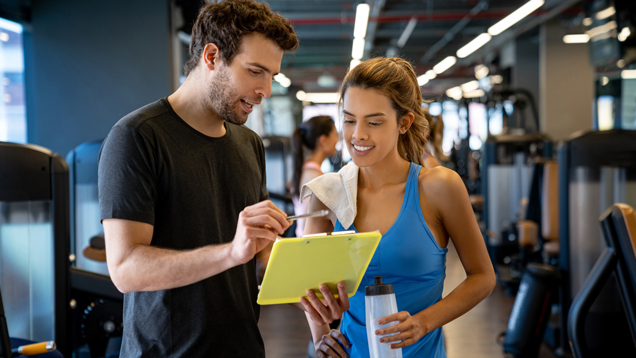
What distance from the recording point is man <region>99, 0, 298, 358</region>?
3.99 ft

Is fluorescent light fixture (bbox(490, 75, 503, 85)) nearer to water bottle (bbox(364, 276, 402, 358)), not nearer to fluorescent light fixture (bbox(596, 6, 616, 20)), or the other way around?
fluorescent light fixture (bbox(596, 6, 616, 20))

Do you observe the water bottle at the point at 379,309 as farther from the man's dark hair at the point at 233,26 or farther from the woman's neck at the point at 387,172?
the man's dark hair at the point at 233,26

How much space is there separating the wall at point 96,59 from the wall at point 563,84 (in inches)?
319

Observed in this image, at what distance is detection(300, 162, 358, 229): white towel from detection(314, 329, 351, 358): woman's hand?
0.30 meters

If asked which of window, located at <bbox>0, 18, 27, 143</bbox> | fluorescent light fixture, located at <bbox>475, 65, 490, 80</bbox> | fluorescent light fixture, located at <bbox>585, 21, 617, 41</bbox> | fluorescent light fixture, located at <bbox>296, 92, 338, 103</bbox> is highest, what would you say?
fluorescent light fixture, located at <bbox>296, 92, 338, 103</bbox>

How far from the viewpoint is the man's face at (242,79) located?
4.68 ft

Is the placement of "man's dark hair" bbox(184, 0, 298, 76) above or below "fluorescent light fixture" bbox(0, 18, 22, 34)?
below

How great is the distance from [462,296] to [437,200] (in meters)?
0.26

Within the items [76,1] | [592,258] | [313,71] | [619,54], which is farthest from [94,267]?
[313,71]

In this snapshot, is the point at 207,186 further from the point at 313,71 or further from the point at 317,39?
the point at 313,71

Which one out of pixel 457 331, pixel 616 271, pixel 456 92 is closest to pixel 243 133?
pixel 616 271

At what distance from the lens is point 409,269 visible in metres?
1.37

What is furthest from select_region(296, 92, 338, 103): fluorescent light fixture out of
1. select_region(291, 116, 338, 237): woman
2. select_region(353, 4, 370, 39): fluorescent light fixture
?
select_region(291, 116, 338, 237): woman

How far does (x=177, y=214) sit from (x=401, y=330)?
24.3 inches
